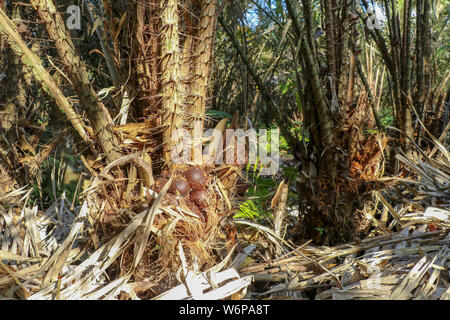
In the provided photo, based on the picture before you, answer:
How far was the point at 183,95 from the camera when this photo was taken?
0.74 meters

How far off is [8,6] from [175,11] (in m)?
1.24

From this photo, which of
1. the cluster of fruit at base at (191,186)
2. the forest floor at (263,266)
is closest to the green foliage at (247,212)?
the forest floor at (263,266)

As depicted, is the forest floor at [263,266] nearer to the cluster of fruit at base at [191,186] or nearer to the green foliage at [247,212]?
the cluster of fruit at base at [191,186]

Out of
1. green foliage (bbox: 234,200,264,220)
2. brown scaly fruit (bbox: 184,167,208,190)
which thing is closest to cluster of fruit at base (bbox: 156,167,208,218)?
brown scaly fruit (bbox: 184,167,208,190)

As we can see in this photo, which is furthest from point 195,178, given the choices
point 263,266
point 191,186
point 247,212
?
point 247,212

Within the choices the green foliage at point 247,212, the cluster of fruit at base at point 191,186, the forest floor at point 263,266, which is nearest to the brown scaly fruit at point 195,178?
the cluster of fruit at base at point 191,186

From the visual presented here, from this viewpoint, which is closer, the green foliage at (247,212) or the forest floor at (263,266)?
the forest floor at (263,266)

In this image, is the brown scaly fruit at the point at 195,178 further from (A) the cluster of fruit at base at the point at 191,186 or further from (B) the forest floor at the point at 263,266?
(B) the forest floor at the point at 263,266

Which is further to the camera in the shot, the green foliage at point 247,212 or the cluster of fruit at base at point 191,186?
the green foliage at point 247,212

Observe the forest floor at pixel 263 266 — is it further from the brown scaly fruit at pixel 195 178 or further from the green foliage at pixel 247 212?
the green foliage at pixel 247 212

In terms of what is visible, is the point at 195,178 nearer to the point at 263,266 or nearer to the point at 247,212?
the point at 263,266

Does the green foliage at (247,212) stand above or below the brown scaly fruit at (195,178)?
below

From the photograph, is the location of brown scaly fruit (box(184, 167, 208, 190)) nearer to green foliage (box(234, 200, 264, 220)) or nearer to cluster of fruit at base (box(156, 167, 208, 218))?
cluster of fruit at base (box(156, 167, 208, 218))

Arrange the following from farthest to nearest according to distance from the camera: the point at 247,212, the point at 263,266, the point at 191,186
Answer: the point at 247,212, the point at 263,266, the point at 191,186
